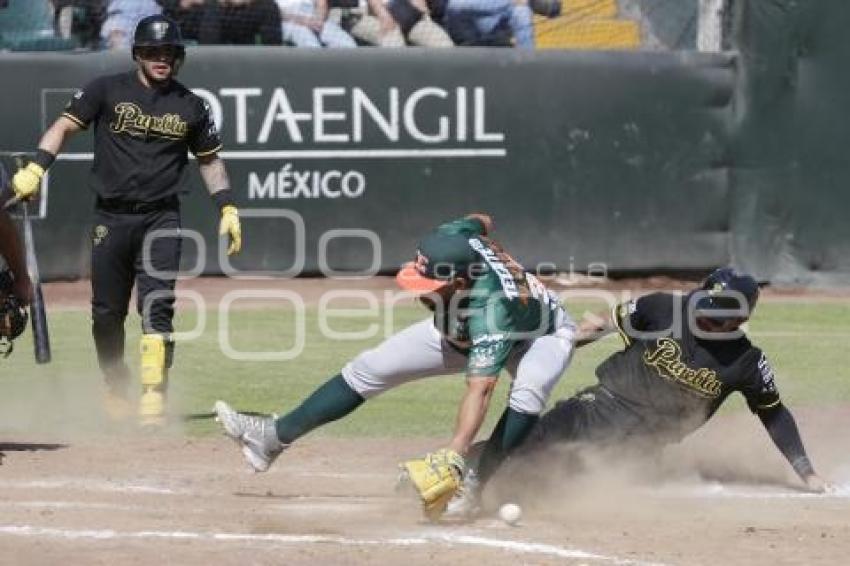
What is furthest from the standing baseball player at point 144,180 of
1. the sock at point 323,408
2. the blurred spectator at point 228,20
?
the blurred spectator at point 228,20

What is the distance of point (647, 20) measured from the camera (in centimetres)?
1725

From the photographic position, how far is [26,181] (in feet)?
30.6

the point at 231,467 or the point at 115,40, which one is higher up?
the point at 115,40

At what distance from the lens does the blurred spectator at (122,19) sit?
15.8 m

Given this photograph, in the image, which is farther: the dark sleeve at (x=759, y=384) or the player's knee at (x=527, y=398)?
the dark sleeve at (x=759, y=384)

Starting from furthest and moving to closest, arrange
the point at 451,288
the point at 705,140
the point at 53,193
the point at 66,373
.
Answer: the point at 705,140
the point at 53,193
the point at 66,373
the point at 451,288

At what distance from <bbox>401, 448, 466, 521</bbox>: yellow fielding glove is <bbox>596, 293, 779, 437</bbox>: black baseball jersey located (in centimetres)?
151

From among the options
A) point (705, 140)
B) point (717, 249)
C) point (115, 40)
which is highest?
point (115, 40)

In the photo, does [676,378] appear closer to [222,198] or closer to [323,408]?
[323,408]

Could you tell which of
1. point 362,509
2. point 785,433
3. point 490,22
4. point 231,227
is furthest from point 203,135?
point 490,22

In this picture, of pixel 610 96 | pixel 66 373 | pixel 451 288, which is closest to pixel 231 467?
pixel 451 288

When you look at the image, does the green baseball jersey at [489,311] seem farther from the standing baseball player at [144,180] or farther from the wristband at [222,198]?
the wristband at [222,198]

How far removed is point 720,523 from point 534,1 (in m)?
10.5

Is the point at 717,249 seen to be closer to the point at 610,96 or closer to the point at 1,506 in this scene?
the point at 610,96
